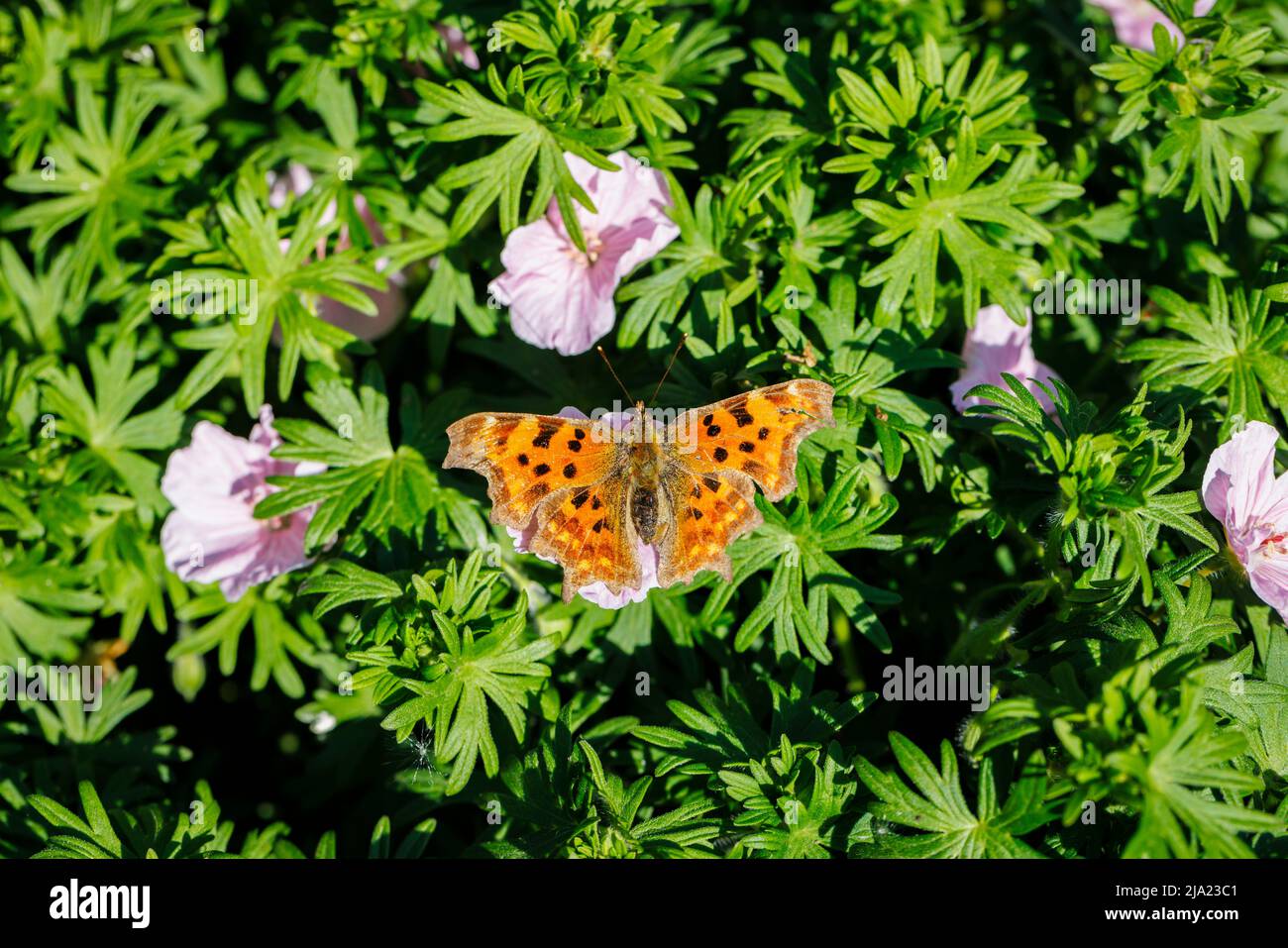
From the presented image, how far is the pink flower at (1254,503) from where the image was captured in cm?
241

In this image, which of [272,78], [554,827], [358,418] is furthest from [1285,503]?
A: [272,78]

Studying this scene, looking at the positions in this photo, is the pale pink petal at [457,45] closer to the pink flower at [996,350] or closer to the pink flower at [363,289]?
the pink flower at [363,289]

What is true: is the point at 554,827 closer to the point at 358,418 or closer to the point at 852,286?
the point at 358,418

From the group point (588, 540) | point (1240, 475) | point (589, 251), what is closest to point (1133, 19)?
point (1240, 475)

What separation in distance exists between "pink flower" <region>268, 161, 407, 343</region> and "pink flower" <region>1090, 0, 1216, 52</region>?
2439mm

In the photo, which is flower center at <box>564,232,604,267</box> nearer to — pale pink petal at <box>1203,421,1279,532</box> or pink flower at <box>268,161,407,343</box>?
pink flower at <box>268,161,407,343</box>

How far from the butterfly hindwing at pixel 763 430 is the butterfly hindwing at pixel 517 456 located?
30 cm

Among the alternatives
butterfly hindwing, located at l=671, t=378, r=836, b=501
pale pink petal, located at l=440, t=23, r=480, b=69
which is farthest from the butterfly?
pale pink petal, located at l=440, t=23, r=480, b=69

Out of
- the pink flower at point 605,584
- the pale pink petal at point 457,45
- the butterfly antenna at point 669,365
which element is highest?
the pale pink petal at point 457,45

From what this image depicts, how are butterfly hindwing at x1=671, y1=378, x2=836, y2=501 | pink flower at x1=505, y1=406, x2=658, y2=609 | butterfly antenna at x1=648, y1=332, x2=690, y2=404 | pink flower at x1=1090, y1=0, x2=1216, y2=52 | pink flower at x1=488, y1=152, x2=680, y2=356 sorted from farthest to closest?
1. pink flower at x1=1090, y1=0, x2=1216, y2=52
2. pink flower at x1=488, y1=152, x2=680, y2=356
3. butterfly antenna at x1=648, y1=332, x2=690, y2=404
4. pink flower at x1=505, y1=406, x2=658, y2=609
5. butterfly hindwing at x1=671, y1=378, x2=836, y2=501

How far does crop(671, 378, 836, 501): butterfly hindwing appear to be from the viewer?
92.2 inches

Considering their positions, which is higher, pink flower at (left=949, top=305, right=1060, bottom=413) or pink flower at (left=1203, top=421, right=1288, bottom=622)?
pink flower at (left=949, top=305, right=1060, bottom=413)

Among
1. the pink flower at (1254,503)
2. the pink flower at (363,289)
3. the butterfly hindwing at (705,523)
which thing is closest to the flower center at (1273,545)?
the pink flower at (1254,503)

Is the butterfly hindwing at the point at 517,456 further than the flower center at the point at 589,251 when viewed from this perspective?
No
